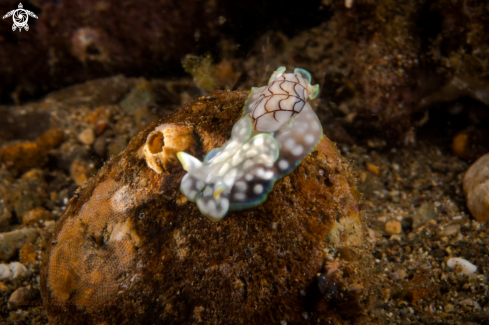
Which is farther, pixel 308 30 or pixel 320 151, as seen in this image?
pixel 308 30

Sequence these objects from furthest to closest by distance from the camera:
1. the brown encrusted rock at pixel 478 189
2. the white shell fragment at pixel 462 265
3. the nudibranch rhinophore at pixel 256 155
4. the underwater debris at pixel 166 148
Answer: the brown encrusted rock at pixel 478 189, the white shell fragment at pixel 462 265, the underwater debris at pixel 166 148, the nudibranch rhinophore at pixel 256 155

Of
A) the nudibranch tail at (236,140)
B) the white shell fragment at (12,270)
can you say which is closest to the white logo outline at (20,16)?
the white shell fragment at (12,270)

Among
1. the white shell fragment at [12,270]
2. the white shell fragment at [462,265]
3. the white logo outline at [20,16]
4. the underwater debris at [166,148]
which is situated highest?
the white logo outline at [20,16]

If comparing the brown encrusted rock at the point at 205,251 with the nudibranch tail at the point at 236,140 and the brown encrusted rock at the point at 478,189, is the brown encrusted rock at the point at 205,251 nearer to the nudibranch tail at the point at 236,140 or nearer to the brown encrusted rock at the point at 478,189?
the nudibranch tail at the point at 236,140

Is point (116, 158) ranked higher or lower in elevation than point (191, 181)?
higher

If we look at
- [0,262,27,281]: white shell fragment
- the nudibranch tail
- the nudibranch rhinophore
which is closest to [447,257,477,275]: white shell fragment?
the nudibranch rhinophore

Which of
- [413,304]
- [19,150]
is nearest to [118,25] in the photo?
[19,150]

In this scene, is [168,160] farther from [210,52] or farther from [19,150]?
[19,150]

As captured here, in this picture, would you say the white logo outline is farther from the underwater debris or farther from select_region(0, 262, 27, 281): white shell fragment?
the underwater debris
